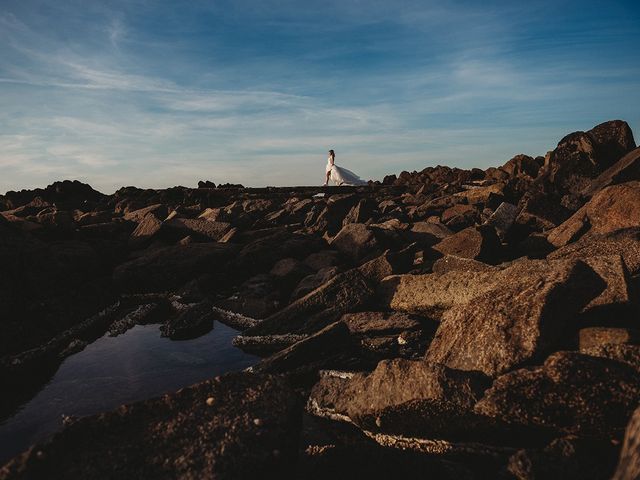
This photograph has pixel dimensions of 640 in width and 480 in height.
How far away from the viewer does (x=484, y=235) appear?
25.7ft

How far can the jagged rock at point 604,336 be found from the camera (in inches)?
143

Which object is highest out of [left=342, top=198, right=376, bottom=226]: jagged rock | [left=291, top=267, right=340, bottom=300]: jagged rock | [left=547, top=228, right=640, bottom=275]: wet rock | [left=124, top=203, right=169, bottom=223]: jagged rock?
[left=124, top=203, right=169, bottom=223]: jagged rock

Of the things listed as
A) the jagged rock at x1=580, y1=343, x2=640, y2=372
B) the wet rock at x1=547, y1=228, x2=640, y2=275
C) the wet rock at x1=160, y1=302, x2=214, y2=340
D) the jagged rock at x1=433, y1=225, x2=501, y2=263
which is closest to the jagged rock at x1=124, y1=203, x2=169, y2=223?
the wet rock at x1=160, y1=302, x2=214, y2=340

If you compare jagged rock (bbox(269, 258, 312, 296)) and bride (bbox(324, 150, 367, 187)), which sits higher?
bride (bbox(324, 150, 367, 187))

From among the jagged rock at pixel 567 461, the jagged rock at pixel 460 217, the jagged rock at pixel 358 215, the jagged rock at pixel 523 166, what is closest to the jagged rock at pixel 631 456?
the jagged rock at pixel 567 461

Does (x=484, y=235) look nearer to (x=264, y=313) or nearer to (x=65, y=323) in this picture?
(x=264, y=313)

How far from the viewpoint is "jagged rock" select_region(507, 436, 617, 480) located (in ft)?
8.98

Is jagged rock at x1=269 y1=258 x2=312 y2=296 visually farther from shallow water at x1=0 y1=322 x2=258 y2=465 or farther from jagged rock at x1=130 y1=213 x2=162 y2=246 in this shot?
jagged rock at x1=130 y1=213 x2=162 y2=246

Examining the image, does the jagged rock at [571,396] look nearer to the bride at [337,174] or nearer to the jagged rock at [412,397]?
the jagged rock at [412,397]

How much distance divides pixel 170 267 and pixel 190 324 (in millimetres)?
2746

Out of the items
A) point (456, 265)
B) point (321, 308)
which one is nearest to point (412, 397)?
point (321, 308)

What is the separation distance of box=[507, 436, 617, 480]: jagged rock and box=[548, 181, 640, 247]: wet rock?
531cm

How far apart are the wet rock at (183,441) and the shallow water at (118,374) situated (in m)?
1.90

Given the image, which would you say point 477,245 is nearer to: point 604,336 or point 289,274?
point 289,274
